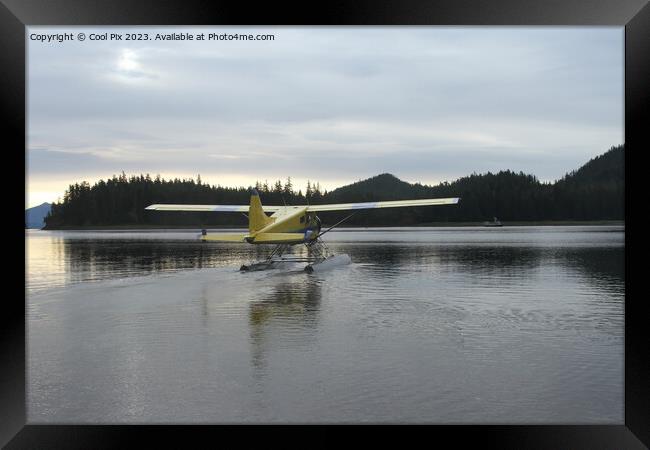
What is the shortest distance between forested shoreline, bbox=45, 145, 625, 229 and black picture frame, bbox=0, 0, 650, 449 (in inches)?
3901

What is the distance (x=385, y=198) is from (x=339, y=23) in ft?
423

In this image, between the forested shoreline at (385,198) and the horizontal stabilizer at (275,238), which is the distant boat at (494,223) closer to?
the forested shoreline at (385,198)

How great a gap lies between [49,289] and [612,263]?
23.9 meters

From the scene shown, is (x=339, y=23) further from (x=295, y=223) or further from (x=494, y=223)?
(x=494, y=223)

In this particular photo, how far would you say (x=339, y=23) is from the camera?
5031mm

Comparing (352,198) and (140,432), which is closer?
(140,432)

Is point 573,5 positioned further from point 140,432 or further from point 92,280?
point 92,280

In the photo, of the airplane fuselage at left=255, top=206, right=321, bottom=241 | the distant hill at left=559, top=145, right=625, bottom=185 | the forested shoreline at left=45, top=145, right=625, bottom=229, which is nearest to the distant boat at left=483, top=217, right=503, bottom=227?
the forested shoreline at left=45, top=145, right=625, bottom=229

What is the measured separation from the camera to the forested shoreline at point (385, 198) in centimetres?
11519

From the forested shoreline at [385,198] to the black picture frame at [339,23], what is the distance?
325 feet

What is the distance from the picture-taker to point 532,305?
43.9ft

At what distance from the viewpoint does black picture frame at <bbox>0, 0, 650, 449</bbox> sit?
4723 millimetres

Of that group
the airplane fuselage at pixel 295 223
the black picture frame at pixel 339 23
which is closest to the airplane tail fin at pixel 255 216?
the airplane fuselage at pixel 295 223
